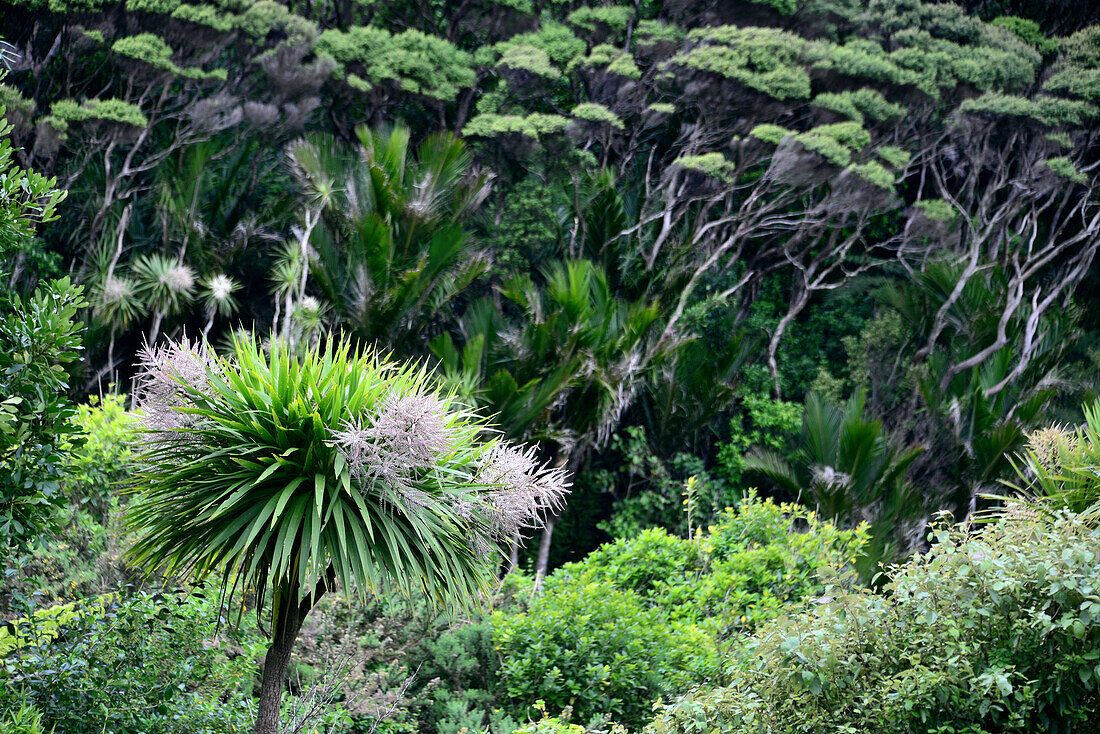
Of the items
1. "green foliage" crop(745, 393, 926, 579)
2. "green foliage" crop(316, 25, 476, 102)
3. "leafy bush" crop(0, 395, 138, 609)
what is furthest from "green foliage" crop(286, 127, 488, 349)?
"green foliage" crop(745, 393, 926, 579)

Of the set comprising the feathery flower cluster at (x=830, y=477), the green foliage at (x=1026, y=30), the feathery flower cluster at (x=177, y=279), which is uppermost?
the green foliage at (x=1026, y=30)

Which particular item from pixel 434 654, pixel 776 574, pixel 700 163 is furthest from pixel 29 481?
pixel 700 163

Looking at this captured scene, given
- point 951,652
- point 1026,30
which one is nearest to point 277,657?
point 951,652

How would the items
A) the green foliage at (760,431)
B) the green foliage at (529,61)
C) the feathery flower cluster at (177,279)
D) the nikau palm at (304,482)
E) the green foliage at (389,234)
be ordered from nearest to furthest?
the nikau palm at (304,482) → the green foliage at (389,234) → the feathery flower cluster at (177,279) → the green foliage at (529,61) → the green foliage at (760,431)

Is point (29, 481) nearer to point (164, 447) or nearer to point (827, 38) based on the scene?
point (164, 447)

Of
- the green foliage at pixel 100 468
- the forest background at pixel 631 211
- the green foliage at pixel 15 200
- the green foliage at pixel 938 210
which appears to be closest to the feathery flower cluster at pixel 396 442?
the green foliage at pixel 15 200

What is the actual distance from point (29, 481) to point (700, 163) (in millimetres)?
9982

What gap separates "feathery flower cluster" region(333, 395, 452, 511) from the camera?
3.53m

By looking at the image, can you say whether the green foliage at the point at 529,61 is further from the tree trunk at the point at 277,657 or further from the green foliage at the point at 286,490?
the tree trunk at the point at 277,657

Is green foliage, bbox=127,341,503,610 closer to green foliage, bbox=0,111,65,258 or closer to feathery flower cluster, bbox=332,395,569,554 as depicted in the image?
feathery flower cluster, bbox=332,395,569,554

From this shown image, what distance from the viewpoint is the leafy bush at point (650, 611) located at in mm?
5648

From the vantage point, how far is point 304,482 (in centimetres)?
386

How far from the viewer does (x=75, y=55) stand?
1176 cm

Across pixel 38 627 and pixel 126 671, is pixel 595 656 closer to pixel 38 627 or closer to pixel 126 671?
pixel 126 671
